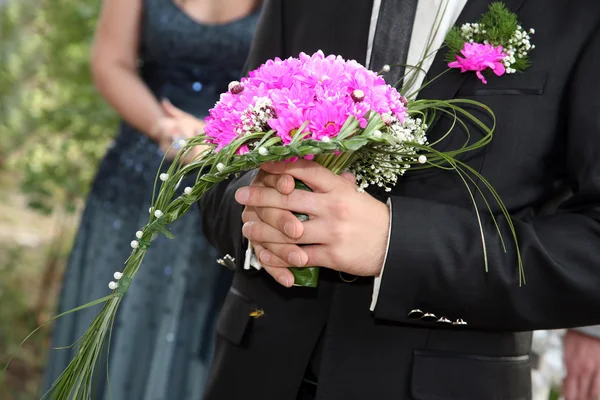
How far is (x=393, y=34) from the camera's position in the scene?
5.66 feet

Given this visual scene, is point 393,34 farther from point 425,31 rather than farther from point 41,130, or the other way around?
point 41,130

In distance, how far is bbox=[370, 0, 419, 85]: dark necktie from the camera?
1713 mm

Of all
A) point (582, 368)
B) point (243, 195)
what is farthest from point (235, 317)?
point (582, 368)

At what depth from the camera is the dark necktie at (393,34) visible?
1713 mm

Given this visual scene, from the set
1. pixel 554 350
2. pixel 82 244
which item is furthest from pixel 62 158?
pixel 554 350

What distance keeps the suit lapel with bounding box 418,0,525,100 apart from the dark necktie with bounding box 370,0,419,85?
0.07m

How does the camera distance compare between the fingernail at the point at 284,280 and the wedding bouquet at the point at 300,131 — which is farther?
the fingernail at the point at 284,280

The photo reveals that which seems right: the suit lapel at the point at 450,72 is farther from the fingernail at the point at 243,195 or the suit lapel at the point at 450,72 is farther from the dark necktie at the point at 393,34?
the fingernail at the point at 243,195

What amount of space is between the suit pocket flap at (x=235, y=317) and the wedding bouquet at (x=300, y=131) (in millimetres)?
374

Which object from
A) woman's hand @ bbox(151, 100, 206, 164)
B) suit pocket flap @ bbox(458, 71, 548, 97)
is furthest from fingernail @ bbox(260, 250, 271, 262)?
woman's hand @ bbox(151, 100, 206, 164)

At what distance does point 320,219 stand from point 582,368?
99cm

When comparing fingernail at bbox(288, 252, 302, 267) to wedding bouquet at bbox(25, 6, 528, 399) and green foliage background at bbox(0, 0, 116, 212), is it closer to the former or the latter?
wedding bouquet at bbox(25, 6, 528, 399)

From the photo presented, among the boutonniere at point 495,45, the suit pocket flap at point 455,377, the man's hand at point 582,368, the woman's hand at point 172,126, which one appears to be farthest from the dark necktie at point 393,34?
the woman's hand at point 172,126

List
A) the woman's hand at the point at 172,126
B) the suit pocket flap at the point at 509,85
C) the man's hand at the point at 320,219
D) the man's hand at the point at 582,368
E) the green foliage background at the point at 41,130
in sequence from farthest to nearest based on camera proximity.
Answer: the green foliage background at the point at 41,130 < the woman's hand at the point at 172,126 < the man's hand at the point at 582,368 < the suit pocket flap at the point at 509,85 < the man's hand at the point at 320,219
